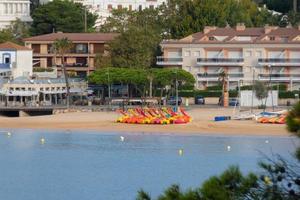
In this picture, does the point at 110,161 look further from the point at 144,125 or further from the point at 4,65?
the point at 4,65

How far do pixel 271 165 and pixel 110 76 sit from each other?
81.8 metres

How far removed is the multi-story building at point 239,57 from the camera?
9956 cm

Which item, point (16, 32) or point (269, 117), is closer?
point (269, 117)

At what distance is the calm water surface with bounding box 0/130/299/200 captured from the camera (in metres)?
45.8

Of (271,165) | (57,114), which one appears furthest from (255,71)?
(271,165)

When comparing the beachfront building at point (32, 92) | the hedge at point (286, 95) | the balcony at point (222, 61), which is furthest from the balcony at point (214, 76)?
the beachfront building at point (32, 92)

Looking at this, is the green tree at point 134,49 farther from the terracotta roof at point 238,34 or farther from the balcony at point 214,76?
the balcony at point 214,76

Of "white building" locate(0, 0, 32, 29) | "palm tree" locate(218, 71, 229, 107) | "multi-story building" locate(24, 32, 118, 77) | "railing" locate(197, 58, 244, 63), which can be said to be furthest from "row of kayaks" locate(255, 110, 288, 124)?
"white building" locate(0, 0, 32, 29)

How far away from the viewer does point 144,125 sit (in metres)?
77.3

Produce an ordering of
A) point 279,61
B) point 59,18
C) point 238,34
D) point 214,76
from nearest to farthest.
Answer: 1. point 279,61
2. point 214,76
3. point 238,34
4. point 59,18

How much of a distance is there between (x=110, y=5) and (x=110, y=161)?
84971mm

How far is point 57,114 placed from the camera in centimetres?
8606

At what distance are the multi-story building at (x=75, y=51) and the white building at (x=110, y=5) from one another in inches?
919

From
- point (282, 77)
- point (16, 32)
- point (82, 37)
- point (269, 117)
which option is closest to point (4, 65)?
point (82, 37)
